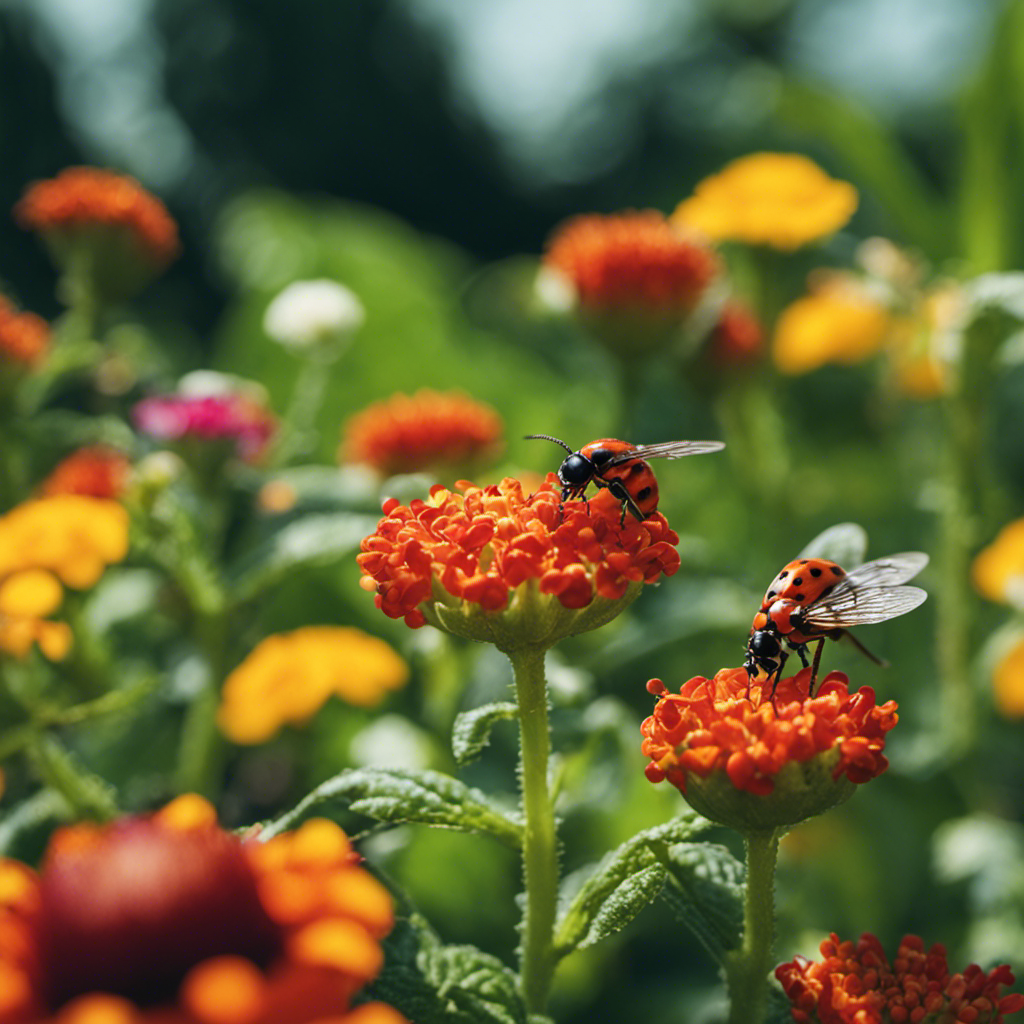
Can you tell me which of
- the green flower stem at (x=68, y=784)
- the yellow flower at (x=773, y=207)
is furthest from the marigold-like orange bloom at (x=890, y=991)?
the yellow flower at (x=773, y=207)

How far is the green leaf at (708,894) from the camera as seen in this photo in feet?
1.17

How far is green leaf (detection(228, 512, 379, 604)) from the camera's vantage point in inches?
21.2

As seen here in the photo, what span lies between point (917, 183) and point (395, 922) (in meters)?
1.02

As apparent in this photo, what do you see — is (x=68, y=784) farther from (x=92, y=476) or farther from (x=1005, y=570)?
(x=1005, y=570)

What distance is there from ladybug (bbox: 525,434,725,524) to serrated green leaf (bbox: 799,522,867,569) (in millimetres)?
55

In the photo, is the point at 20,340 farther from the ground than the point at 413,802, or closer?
farther from the ground

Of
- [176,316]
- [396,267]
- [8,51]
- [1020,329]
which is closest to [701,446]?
[1020,329]

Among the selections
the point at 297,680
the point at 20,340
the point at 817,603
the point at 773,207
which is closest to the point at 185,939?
the point at 817,603

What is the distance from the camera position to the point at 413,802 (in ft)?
1.16

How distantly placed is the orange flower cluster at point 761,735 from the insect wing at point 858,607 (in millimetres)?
41

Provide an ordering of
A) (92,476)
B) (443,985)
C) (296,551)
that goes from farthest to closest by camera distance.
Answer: (92,476) < (296,551) < (443,985)

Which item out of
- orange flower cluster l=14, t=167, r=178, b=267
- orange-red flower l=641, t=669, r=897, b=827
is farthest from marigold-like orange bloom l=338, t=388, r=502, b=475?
orange-red flower l=641, t=669, r=897, b=827

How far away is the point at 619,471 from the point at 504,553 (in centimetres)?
11

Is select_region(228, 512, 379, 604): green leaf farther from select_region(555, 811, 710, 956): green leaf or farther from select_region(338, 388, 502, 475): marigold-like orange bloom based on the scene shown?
select_region(555, 811, 710, 956): green leaf
